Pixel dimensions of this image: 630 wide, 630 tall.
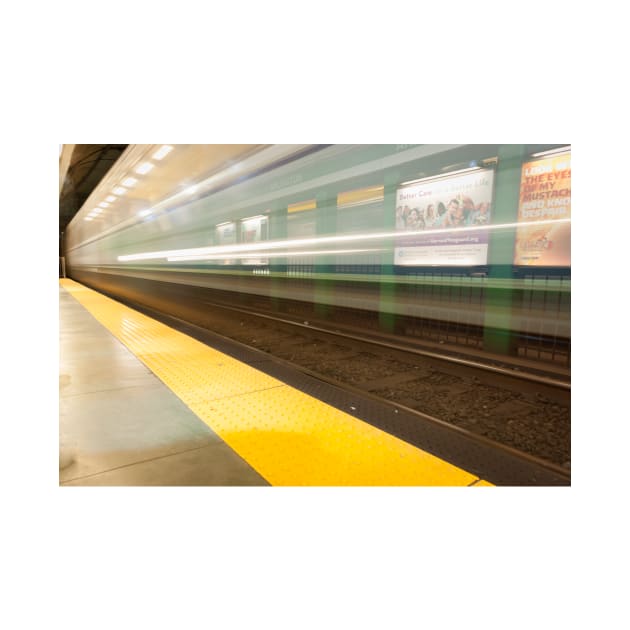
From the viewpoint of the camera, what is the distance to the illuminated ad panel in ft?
11.3

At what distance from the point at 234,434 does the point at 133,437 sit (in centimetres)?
44

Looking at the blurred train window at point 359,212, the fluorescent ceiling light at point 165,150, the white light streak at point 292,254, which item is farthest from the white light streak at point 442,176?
the fluorescent ceiling light at point 165,150

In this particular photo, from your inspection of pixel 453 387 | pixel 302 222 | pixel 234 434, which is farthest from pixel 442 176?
pixel 234 434

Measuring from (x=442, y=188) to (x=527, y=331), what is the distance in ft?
4.69

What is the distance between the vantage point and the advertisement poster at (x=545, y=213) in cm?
292

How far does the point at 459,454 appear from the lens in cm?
180

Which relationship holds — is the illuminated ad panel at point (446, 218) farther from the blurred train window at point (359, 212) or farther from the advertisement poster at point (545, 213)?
the advertisement poster at point (545, 213)

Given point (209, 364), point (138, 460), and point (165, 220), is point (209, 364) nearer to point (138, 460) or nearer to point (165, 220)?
point (138, 460)

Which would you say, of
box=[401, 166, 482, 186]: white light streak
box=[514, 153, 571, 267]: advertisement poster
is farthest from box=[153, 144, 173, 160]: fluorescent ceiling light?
box=[514, 153, 571, 267]: advertisement poster

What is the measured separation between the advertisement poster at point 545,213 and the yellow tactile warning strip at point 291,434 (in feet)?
6.44

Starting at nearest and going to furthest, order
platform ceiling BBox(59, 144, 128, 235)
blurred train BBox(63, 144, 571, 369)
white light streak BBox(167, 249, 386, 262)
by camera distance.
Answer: blurred train BBox(63, 144, 571, 369) → white light streak BBox(167, 249, 386, 262) → platform ceiling BBox(59, 144, 128, 235)

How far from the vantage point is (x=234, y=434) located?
6.25 ft

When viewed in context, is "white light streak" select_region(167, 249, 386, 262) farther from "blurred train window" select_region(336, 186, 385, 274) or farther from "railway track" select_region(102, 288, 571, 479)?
"railway track" select_region(102, 288, 571, 479)

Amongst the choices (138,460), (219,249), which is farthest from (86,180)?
(138,460)
